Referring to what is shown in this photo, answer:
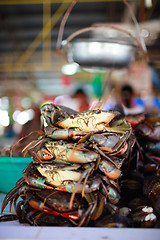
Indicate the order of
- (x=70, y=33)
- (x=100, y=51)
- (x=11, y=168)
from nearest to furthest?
(x=11, y=168)
(x=100, y=51)
(x=70, y=33)

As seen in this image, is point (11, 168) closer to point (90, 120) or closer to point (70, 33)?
point (90, 120)

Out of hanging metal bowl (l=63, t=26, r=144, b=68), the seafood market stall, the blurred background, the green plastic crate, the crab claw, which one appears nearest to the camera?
the seafood market stall

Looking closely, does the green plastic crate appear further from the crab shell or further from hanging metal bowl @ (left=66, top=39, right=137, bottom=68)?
hanging metal bowl @ (left=66, top=39, right=137, bottom=68)

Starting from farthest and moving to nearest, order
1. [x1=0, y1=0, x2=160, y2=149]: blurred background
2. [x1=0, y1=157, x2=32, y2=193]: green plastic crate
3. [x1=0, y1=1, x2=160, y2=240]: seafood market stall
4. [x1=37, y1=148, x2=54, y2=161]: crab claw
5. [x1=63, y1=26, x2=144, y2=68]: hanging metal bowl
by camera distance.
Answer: [x1=0, y1=0, x2=160, y2=149]: blurred background < [x1=63, y1=26, x2=144, y2=68]: hanging metal bowl < [x1=0, y1=157, x2=32, y2=193]: green plastic crate < [x1=37, y1=148, x2=54, y2=161]: crab claw < [x1=0, y1=1, x2=160, y2=240]: seafood market stall

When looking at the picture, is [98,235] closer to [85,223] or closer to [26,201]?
[85,223]

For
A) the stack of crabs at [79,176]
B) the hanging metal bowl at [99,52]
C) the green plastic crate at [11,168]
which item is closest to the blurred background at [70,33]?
the hanging metal bowl at [99,52]

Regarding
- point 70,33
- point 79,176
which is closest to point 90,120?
point 79,176

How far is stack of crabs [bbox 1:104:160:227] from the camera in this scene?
0.70 meters

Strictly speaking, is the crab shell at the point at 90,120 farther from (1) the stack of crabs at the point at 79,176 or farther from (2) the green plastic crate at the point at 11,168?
(2) the green plastic crate at the point at 11,168

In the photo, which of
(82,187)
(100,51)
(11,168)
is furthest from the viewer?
(100,51)

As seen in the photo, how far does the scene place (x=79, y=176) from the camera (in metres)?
0.73

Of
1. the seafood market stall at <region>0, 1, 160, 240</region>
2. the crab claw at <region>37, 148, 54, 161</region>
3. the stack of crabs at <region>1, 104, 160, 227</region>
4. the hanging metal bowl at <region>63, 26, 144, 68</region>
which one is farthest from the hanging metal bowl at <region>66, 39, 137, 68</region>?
the crab claw at <region>37, 148, 54, 161</region>

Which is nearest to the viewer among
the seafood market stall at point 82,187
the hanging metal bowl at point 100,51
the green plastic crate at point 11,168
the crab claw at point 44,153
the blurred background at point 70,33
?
the seafood market stall at point 82,187

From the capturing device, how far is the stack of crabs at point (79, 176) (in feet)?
2.30
